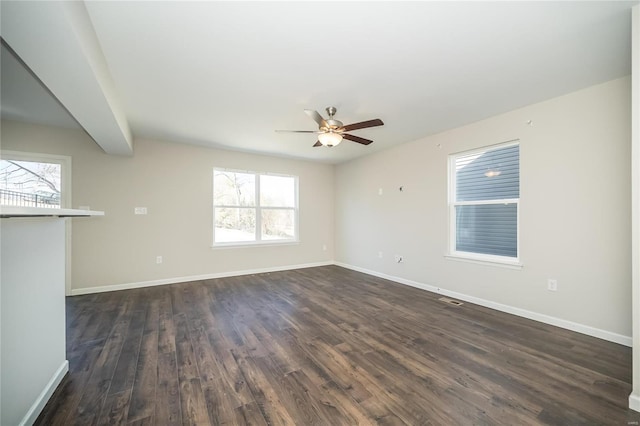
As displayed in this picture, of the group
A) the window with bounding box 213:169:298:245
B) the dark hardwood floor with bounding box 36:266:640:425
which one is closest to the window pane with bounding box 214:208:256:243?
the window with bounding box 213:169:298:245

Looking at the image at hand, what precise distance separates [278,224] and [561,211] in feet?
15.6

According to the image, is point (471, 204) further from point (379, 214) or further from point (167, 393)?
point (167, 393)

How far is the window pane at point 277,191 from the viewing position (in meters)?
5.70

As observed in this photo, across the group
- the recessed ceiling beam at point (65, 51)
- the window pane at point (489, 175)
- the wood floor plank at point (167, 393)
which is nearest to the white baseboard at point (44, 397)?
the wood floor plank at point (167, 393)

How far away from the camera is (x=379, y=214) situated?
5246 mm

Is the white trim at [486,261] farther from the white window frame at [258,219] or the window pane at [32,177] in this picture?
the window pane at [32,177]

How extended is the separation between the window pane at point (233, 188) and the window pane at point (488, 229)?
13.1ft

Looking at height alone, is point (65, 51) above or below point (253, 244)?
above

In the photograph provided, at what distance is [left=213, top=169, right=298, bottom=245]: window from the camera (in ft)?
17.1

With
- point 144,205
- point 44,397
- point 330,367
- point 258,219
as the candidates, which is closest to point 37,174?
point 144,205

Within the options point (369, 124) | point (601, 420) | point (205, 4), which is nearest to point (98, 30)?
point (205, 4)

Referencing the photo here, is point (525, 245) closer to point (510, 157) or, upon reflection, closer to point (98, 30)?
point (510, 157)

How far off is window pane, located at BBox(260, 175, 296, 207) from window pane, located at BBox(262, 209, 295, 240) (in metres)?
0.18

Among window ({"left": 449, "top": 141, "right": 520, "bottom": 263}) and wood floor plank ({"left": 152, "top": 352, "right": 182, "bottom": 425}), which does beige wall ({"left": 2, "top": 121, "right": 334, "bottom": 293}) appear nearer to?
wood floor plank ({"left": 152, "top": 352, "right": 182, "bottom": 425})
